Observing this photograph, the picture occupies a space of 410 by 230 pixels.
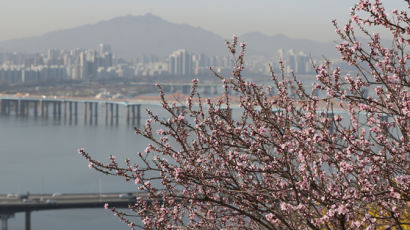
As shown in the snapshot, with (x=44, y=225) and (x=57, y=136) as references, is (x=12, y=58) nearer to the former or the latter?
(x=57, y=136)

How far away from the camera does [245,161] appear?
2145mm

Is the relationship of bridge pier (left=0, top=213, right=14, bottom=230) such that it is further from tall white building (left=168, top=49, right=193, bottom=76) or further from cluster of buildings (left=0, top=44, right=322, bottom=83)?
tall white building (left=168, top=49, right=193, bottom=76)

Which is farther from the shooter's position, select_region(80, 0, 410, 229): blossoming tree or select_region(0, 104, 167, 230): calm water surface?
select_region(0, 104, 167, 230): calm water surface

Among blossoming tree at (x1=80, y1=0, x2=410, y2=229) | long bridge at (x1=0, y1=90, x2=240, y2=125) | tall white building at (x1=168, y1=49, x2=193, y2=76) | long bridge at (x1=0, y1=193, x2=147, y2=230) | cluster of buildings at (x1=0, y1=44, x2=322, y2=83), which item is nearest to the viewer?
blossoming tree at (x1=80, y1=0, x2=410, y2=229)

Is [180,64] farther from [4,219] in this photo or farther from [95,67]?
[4,219]

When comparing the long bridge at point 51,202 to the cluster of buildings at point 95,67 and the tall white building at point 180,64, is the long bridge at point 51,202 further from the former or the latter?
the tall white building at point 180,64

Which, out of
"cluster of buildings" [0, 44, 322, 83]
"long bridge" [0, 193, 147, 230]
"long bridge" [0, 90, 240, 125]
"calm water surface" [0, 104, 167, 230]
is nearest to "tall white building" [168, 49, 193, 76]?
"cluster of buildings" [0, 44, 322, 83]

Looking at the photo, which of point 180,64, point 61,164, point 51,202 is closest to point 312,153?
point 51,202

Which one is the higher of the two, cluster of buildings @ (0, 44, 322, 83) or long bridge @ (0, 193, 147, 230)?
cluster of buildings @ (0, 44, 322, 83)

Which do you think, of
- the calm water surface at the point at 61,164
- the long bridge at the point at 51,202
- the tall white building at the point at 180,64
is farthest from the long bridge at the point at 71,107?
the tall white building at the point at 180,64

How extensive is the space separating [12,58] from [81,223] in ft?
385

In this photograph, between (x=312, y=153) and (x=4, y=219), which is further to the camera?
(x=4, y=219)

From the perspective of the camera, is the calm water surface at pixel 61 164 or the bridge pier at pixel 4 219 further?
the calm water surface at pixel 61 164

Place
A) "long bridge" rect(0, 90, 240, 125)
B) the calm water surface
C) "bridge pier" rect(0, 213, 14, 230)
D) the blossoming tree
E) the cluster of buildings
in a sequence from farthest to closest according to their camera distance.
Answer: the cluster of buildings, "long bridge" rect(0, 90, 240, 125), the calm water surface, "bridge pier" rect(0, 213, 14, 230), the blossoming tree
